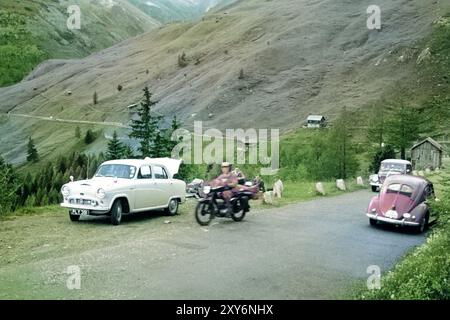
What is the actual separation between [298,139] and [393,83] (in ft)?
Result: 101

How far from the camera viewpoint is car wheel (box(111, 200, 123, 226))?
Result: 16125 millimetres

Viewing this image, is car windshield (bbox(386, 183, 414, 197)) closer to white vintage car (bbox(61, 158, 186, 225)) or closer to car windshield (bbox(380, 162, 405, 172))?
white vintage car (bbox(61, 158, 186, 225))

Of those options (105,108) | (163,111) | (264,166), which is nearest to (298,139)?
(264,166)

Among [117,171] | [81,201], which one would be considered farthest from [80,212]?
[117,171]

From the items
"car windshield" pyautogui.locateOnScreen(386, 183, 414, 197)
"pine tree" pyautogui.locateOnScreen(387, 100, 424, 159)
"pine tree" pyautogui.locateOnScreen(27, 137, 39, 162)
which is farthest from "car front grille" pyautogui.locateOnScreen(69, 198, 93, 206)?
"pine tree" pyautogui.locateOnScreen(27, 137, 39, 162)

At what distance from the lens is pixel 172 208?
18.9 meters

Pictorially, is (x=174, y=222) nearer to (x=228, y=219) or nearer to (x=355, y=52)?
(x=228, y=219)

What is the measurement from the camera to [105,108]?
113m

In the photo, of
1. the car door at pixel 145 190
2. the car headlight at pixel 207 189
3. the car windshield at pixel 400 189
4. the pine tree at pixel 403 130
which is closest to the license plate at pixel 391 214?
the car windshield at pixel 400 189

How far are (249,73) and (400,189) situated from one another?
85720 mm

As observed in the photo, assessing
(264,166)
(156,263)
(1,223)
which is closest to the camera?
(156,263)

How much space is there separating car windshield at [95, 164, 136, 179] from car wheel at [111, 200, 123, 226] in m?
1.24

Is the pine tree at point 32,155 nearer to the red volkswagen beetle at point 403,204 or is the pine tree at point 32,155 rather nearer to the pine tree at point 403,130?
the pine tree at point 403,130
